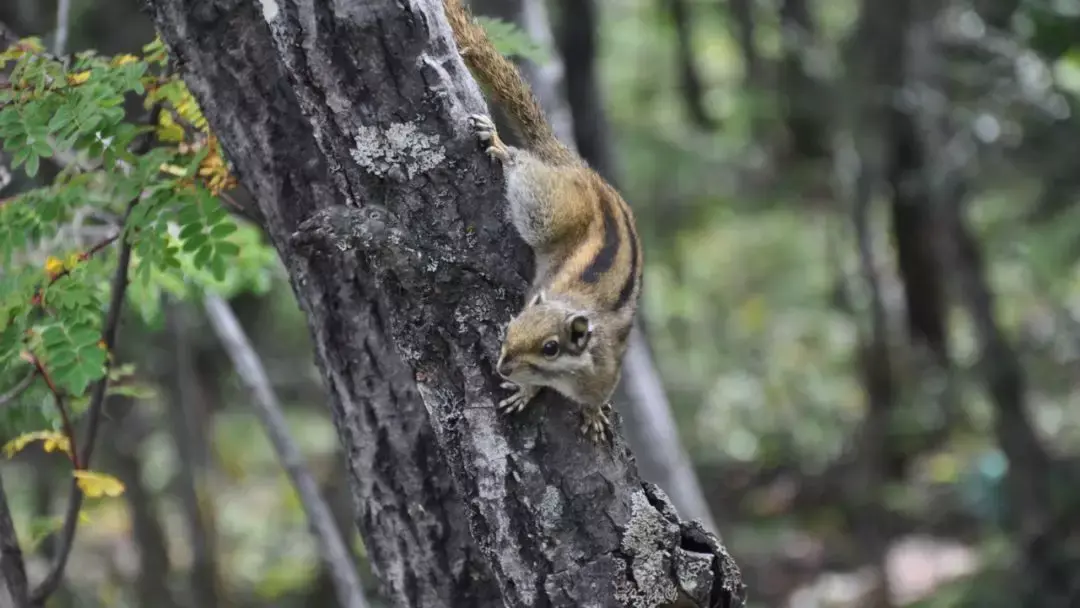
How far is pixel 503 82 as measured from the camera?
308 centimetres

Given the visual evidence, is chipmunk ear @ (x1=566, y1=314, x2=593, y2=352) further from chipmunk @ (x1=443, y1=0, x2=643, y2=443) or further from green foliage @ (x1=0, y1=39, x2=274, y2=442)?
green foliage @ (x1=0, y1=39, x2=274, y2=442)

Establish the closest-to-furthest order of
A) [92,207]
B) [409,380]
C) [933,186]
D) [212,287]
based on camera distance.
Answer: [409,380]
[92,207]
[212,287]
[933,186]

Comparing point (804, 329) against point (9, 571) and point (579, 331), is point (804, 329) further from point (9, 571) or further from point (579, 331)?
point (9, 571)

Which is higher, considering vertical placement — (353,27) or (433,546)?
(353,27)

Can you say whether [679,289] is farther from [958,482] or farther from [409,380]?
[409,380]

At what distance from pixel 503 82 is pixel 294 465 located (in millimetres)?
1583

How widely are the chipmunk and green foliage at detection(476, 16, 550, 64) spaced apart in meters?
0.06

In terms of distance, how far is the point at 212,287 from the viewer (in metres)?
3.82

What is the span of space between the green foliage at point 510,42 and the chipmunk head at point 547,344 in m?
0.85

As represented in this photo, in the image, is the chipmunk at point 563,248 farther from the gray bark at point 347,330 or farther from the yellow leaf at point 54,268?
the yellow leaf at point 54,268

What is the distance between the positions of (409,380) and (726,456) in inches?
310

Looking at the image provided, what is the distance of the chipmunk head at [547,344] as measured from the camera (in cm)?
225

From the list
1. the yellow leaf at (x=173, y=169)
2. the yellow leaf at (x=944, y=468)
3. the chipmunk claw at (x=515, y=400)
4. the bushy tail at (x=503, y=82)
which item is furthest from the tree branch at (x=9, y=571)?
the yellow leaf at (x=944, y=468)

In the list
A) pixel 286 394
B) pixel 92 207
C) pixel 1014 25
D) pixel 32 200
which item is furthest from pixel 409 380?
pixel 286 394
